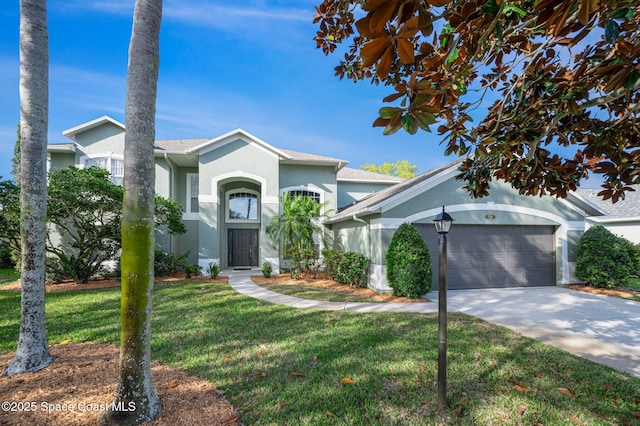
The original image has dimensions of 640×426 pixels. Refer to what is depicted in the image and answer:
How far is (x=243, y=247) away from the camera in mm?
16141

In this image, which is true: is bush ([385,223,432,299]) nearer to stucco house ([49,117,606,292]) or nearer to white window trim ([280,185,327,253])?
stucco house ([49,117,606,292])

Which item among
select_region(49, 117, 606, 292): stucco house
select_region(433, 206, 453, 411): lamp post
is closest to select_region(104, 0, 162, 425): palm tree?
select_region(433, 206, 453, 411): lamp post

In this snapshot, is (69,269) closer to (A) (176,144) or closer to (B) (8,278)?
(B) (8,278)

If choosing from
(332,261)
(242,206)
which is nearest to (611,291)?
(332,261)

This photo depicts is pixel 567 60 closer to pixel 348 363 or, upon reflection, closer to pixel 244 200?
pixel 348 363

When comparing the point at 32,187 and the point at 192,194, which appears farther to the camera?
the point at 192,194

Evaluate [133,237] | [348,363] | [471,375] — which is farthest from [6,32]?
[471,375]

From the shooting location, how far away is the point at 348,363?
4.21 m

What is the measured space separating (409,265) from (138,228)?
738cm

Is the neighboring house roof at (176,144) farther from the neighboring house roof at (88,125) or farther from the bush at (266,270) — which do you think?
the bush at (266,270)

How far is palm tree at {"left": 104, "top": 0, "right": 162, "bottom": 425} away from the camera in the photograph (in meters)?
2.66

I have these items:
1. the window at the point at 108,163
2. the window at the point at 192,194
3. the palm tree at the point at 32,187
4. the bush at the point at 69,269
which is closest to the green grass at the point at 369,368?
the palm tree at the point at 32,187

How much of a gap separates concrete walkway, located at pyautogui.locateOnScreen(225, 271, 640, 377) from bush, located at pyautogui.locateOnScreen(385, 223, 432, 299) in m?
0.58

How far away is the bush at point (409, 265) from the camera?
8.48 metres
